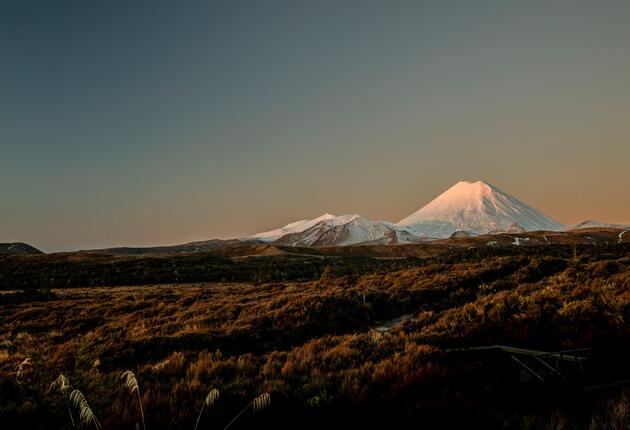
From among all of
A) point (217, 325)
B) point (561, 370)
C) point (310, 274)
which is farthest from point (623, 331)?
point (310, 274)

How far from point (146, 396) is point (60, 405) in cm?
183

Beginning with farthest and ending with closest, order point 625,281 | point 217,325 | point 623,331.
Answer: point 217,325 < point 625,281 < point 623,331

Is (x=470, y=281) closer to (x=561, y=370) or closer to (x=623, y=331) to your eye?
(x=623, y=331)

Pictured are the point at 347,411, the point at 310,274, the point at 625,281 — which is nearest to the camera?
the point at 347,411

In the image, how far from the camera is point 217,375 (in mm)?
7613

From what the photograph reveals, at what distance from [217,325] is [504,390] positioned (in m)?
13.2

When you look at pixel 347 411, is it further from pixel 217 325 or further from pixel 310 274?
pixel 310 274

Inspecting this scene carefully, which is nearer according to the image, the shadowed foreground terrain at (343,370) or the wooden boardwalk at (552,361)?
the shadowed foreground terrain at (343,370)

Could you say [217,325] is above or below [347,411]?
below

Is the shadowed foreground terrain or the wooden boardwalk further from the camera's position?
the wooden boardwalk

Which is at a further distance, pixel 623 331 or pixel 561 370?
pixel 623 331

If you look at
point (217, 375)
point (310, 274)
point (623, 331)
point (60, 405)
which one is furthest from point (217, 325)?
point (310, 274)

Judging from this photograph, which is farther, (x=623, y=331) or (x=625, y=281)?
(x=625, y=281)

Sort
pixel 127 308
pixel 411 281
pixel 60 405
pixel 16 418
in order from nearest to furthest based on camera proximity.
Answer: pixel 16 418
pixel 60 405
pixel 127 308
pixel 411 281
